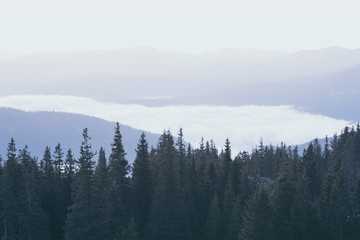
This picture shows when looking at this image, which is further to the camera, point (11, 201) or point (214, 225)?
point (11, 201)

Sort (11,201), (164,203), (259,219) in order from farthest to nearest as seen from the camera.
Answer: (11,201) < (164,203) < (259,219)

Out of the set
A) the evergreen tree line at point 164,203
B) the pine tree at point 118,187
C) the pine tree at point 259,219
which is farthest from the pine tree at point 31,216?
the pine tree at point 259,219

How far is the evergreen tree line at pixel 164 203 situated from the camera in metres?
42.0

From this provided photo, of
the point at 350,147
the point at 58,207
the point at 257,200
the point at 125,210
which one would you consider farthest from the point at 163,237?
the point at 350,147

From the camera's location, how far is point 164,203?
163 ft

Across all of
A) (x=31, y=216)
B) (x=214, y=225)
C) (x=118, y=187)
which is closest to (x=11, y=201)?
(x=31, y=216)

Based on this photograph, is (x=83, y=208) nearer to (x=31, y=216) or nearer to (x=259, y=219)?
(x=31, y=216)

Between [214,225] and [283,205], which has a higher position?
[283,205]

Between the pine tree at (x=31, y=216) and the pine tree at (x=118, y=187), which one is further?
the pine tree at (x=118, y=187)

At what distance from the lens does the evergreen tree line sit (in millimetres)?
42031

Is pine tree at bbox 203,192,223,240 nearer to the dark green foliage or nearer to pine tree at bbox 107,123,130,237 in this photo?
the dark green foliage

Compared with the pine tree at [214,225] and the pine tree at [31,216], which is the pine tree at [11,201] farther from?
the pine tree at [214,225]

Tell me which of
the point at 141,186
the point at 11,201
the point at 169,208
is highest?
the point at 141,186

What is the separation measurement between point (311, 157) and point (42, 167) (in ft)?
121
